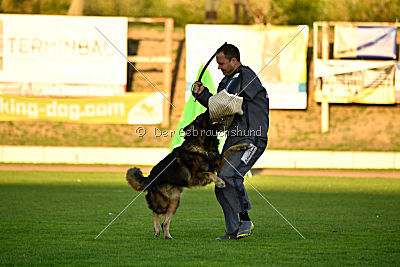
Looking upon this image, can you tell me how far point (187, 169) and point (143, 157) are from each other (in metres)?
18.2

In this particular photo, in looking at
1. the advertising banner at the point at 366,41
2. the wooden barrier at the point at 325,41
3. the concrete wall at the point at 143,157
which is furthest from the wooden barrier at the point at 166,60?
the advertising banner at the point at 366,41

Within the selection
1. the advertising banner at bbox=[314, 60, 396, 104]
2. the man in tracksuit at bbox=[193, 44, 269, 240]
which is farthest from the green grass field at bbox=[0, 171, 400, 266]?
the advertising banner at bbox=[314, 60, 396, 104]

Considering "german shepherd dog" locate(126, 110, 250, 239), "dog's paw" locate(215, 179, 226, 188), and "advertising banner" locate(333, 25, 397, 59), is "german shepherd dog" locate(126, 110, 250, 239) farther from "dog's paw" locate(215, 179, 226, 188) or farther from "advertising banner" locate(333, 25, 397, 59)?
"advertising banner" locate(333, 25, 397, 59)

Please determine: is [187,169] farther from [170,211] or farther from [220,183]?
[170,211]

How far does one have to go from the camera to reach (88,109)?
30.2m

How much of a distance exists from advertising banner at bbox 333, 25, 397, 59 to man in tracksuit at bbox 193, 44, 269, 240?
22.2 metres

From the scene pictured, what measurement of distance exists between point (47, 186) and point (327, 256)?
38.2 feet

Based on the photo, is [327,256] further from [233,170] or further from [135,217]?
[135,217]

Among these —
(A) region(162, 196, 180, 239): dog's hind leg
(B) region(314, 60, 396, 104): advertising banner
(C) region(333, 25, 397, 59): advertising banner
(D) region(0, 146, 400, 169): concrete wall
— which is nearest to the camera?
(A) region(162, 196, 180, 239): dog's hind leg

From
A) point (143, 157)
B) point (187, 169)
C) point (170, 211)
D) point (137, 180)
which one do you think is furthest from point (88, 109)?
point (187, 169)

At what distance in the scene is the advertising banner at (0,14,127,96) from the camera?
3019 centimetres

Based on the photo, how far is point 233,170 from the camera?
927 cm

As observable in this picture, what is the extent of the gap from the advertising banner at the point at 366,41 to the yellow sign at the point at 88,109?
8.02 m

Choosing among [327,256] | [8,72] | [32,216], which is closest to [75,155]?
[8,72]
